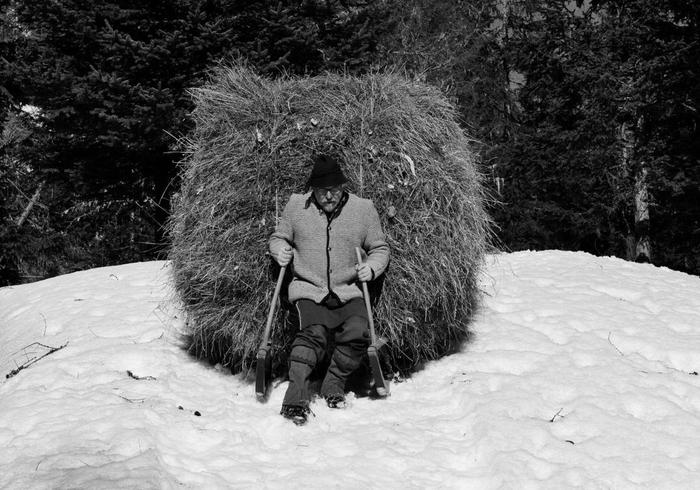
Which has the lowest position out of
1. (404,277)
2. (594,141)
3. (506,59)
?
(404,277)

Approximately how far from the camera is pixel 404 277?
5223 millimetres

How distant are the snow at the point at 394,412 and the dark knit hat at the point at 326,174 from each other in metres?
1.73

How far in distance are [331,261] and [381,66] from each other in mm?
11025

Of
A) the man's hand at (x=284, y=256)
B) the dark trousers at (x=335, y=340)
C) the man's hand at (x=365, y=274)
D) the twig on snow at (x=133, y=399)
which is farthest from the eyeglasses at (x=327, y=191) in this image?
the twig on snow at (x=133, y=399)

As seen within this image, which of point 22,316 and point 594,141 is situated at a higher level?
point 594,141

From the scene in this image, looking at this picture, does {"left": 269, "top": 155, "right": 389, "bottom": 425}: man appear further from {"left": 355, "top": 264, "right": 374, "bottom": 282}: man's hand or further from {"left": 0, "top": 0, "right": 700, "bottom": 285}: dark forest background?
{"left": 0, "top": 0, "right": 700, "bottom": 285}: dark forest background

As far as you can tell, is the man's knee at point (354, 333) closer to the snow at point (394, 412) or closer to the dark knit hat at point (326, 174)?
→ the snow at point (394, 412)

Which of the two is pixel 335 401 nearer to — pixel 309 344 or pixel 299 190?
pixel 309 344

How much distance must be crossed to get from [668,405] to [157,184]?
39.7ft

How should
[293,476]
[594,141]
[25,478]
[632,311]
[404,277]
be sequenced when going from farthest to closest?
[594,141] < [632,311] < [404,277] < [293,476] < [25,478]

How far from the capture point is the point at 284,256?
4957mm

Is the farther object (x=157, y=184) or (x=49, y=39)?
(x=157, y=184)

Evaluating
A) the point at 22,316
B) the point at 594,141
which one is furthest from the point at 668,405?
the point at 594,141

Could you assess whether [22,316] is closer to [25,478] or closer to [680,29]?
[25,478]
